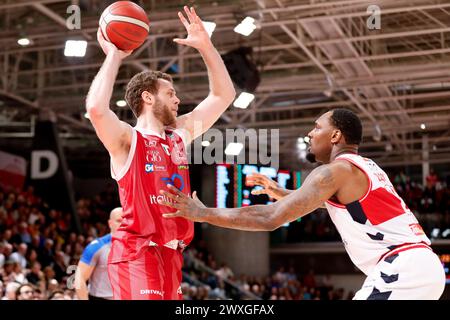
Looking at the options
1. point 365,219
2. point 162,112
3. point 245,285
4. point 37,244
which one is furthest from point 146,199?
point 245,285

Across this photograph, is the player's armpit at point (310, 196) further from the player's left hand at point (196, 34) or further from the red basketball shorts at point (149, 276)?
the player's left hand at point (196, 34)

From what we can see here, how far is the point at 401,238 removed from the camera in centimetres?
368

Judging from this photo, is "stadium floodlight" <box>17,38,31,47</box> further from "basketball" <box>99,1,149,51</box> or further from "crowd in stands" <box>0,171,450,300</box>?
"basketball" <box>99,1,149,51</box>

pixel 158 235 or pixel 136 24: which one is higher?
pixel 136 24

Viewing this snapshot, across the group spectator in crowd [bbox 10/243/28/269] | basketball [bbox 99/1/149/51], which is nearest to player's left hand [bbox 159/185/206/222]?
basketball [bbox 99/1/149/51]

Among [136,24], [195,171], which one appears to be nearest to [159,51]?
[195,171]

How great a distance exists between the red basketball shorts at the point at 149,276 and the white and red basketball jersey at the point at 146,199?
0.14 ft

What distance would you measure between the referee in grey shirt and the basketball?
288 cm

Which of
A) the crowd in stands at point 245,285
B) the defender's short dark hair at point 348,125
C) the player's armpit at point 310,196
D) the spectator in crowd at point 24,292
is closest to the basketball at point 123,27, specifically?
the defender's short dark hair at point 348,125
